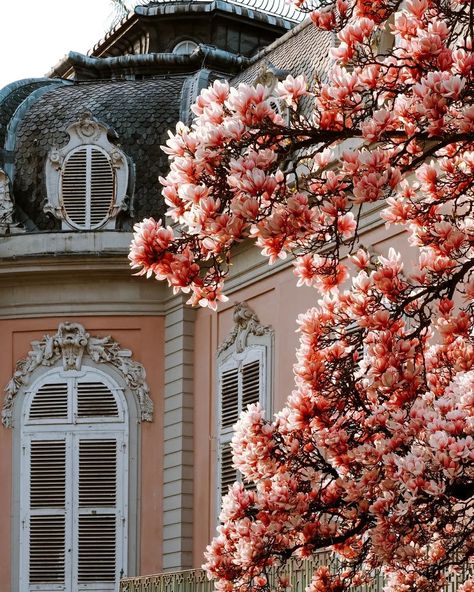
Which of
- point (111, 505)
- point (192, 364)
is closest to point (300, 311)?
point (192, 364)

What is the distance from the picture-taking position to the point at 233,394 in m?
16.8

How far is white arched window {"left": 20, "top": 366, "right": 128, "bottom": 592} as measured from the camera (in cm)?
1756

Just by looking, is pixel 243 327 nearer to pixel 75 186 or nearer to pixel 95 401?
pixel 95 401

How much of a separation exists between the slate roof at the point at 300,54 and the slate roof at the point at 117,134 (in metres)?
1.17

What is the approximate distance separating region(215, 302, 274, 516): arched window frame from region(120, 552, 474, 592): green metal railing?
1146 millimetres

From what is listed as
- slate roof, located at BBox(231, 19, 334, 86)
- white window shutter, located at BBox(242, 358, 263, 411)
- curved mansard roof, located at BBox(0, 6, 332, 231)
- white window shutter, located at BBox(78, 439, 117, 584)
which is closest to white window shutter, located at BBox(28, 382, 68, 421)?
white window shutter, located at BBox(78, 439, 117, 584)

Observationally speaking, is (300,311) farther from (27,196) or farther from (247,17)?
(247,17)

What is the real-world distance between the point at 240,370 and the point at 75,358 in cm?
236

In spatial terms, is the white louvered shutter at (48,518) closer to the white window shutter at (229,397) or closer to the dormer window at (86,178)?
the white window shutter at (229,397)

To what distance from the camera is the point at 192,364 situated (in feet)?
58.0

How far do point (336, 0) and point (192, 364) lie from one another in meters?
9.95

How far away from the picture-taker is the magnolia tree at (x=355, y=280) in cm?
721

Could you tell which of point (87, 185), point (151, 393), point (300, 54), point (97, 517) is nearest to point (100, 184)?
point (87, 185)

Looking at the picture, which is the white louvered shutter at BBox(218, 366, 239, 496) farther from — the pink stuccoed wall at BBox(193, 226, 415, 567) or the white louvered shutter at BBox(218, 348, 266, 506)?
the pink stuccoed wall at BBox(193, 226, 415, 567)
